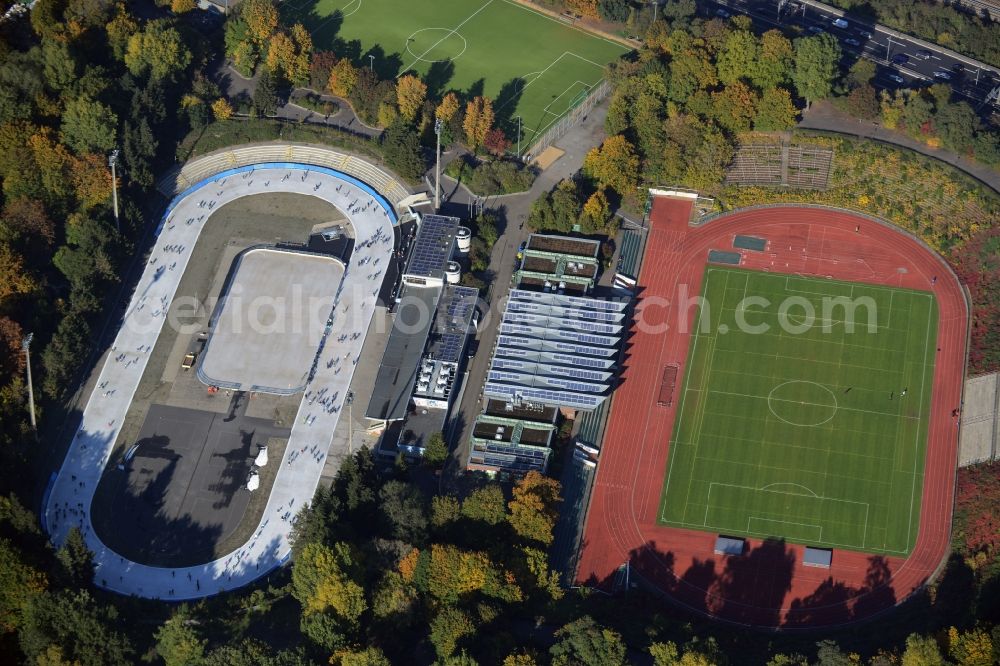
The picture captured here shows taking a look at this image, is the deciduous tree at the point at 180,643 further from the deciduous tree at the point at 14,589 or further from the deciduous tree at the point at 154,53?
the deciduous tree at the point at 154,53

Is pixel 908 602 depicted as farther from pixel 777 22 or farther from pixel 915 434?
pixel 777 22

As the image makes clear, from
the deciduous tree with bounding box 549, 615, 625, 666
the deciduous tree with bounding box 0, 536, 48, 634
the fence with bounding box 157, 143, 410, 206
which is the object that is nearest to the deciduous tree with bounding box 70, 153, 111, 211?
the fence with bounding box 157, 143, 410, 206

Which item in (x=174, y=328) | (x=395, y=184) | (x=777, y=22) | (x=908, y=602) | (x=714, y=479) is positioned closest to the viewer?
(x=908, y=602)

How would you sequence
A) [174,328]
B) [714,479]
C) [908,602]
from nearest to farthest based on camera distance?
[908,602] < [714,479] < [174,328]

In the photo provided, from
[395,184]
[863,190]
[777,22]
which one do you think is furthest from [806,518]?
[777,22]

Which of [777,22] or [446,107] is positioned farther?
[777,22]

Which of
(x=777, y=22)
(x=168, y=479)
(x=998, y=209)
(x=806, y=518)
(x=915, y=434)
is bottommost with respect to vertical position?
(x=168, y=479)

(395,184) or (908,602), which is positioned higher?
(395,184)
